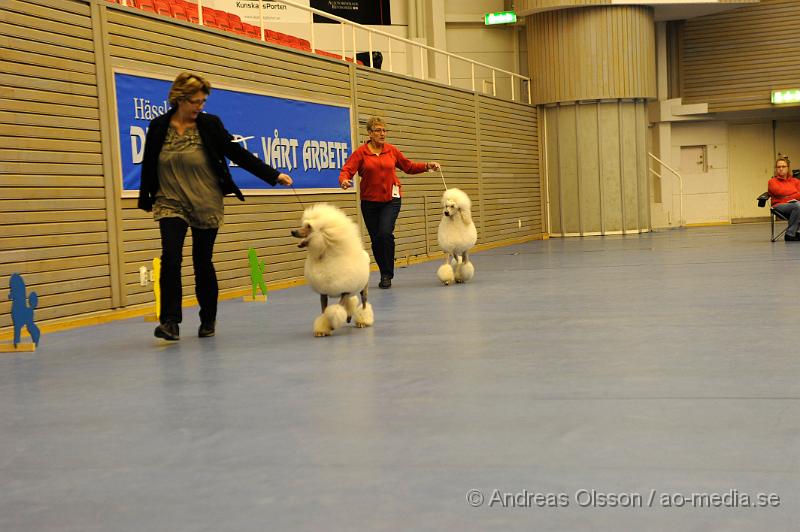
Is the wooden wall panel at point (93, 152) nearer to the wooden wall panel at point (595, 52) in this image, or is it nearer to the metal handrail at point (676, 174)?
the wooden wall panel at point (595, 52)

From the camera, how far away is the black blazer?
19.9 feet

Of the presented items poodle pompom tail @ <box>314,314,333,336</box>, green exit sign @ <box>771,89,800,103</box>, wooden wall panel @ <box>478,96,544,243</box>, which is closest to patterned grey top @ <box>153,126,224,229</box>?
poodle pompom tail @ <box>314,314,333,336</box>

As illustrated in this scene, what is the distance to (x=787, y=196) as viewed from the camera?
47.5 feet

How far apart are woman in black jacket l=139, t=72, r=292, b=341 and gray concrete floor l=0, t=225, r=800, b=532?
19.6 inches

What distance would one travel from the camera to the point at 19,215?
7242 millimetres

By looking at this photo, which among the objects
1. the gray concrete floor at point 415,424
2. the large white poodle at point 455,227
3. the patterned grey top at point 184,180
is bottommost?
the gray concrete floor at point 415,424

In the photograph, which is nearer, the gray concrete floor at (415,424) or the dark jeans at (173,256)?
the gray concrete floor at (415,424)

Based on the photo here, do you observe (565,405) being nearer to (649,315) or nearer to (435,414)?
(435,414)

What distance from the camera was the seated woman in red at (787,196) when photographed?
1430 cm

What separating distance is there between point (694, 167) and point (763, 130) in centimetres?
209

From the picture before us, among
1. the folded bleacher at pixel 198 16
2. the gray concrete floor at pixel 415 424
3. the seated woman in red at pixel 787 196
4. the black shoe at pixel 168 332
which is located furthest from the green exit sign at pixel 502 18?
the black shoe at pixel 168 332

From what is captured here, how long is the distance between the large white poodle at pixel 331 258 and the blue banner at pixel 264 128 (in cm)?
319

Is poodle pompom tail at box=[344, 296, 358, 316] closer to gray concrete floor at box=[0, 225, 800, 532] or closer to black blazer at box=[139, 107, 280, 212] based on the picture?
gray concrete floor at box=[0, 225, 800, 532]

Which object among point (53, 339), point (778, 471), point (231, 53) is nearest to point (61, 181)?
point (53, 339)
